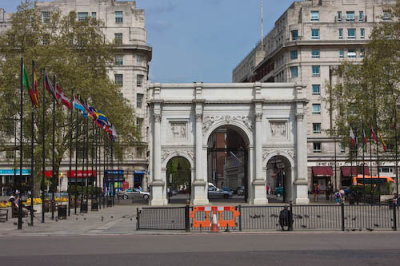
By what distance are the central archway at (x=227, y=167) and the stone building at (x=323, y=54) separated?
10633 millimetres

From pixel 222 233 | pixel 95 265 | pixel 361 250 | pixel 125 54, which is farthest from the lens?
pixel 125 54

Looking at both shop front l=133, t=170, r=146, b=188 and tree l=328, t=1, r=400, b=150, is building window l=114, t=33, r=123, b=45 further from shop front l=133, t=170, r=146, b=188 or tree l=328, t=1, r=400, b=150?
tree l=328, t=1, r=400, b=150

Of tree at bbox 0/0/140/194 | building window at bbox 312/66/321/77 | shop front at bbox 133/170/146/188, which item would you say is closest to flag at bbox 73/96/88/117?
tree at bbox 0/0/140/194

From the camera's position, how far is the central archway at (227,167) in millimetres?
69500

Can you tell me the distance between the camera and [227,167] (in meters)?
116

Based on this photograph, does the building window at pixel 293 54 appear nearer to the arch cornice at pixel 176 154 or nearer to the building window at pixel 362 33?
the building window at pixel 362 33

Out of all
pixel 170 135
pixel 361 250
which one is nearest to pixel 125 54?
pixel 170 135

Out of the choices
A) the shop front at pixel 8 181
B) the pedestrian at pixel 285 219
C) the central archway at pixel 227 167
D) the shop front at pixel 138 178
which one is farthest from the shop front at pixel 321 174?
the pedestrian at pixel 285 219

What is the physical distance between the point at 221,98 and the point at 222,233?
29246 millimetres

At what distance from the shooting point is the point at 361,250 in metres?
17.0

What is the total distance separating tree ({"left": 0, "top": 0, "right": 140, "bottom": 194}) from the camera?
51281 mm

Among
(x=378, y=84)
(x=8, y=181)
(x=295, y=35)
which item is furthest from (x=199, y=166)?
(x=8, y=181)

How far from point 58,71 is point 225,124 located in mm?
15311

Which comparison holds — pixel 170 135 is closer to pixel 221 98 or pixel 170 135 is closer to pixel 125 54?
pixel 221 98
